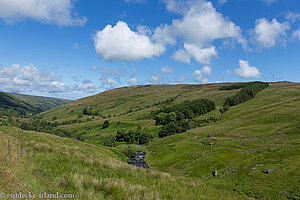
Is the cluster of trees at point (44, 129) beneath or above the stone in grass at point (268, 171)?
beneath

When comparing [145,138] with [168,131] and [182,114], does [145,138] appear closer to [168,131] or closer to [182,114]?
[168,131]

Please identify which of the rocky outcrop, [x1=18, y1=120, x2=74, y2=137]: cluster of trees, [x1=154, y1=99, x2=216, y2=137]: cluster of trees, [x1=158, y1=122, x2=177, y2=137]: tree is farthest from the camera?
[x1=154, y1=99, x2=216, y2=137]: cluster of trees

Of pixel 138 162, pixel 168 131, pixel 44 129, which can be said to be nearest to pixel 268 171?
pixel 138 162

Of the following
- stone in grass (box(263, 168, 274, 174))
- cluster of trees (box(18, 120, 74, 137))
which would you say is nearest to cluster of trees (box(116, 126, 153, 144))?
cluster of trees (box(18, 120, 74, 137))

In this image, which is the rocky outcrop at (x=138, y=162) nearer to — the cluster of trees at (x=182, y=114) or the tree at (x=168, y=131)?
the tree at (x=168, y=131)

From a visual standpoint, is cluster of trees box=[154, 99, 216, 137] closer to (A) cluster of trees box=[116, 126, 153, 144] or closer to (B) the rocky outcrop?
(A) cluster of trees box=[116, 126, 153, 144]

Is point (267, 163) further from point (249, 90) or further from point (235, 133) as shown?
point (249, 90)

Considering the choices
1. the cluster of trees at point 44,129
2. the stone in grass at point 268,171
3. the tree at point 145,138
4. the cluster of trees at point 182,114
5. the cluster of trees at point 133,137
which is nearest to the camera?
the stone in grass at point 268,171

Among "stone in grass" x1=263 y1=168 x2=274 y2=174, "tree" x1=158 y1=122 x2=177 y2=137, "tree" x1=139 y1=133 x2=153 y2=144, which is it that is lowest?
"tree" x1=139 y1=133 x2=153 y2=144

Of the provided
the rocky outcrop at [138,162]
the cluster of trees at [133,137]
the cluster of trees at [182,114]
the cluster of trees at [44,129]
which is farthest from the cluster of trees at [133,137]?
the rocky outcrop at [138,162]

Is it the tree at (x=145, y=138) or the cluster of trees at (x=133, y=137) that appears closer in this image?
the tree at (x=145, y=138)

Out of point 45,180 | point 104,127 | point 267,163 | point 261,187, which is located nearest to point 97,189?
point 45,180

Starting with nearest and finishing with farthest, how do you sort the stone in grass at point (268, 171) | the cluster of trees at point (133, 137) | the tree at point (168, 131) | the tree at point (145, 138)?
1. the stone in grass at point (268, 171)
2. the tree at point (145, 138)
3. the cluster of trees at point (133, 137)
4. the tree at point (168, 131)

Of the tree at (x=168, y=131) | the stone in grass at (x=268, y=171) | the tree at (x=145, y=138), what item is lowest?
the tree at (x=145, y=138)
